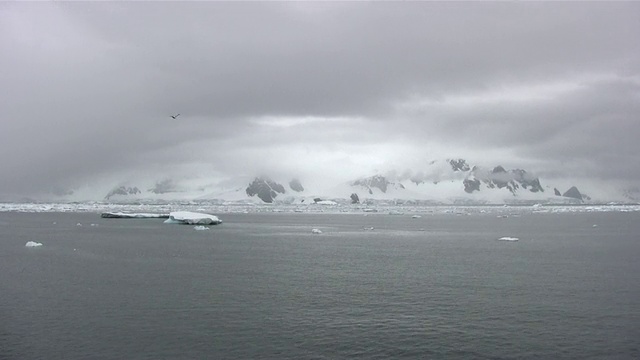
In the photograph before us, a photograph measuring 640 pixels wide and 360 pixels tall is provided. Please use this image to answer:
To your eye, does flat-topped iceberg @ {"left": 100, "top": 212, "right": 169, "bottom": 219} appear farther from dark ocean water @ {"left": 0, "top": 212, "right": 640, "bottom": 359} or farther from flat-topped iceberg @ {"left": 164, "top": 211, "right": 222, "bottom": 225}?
dark ocean water @ {"left": 0, "top": 212, "right": 640, "bottom": 359}

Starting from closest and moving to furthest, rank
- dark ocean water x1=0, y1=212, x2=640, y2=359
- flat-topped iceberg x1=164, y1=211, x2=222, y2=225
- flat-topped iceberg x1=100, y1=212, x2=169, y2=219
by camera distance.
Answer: dark ocean water x1=0, y1=212, x2=640, y2=359, flat-topped iceberg x1=164, y1=211, x2=222, y2=225, flat-topped iceberg x1=100, y1=212, x2=169, y2=219

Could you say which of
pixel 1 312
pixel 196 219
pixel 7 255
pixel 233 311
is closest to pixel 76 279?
→ pixel 1 312

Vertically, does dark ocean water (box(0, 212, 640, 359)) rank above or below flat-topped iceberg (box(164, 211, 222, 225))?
below

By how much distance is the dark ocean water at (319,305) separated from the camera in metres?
23.4

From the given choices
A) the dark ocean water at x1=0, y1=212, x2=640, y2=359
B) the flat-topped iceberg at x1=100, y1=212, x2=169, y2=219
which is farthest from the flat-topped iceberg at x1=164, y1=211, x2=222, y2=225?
the dark ocean water at x1=0, y1=212, x2=640, y2=359

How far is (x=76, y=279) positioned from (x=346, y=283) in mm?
21094

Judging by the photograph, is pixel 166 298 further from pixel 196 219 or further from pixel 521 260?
pixel 196 219

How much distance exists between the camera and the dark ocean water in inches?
920

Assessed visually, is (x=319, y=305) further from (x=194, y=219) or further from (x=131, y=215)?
(x=131, y=215)

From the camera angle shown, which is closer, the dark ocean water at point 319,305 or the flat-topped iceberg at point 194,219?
the dark ocean water at point 319,305

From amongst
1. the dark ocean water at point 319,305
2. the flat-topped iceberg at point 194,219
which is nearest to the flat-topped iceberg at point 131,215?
the flat-topped iceberg at point 194,219

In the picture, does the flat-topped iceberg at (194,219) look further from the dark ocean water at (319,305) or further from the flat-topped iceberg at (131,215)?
the dark ocean water at (319,305)

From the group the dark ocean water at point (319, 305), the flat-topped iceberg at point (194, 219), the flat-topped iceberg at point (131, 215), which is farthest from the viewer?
the flat-topped iceberg at point (131, 215)

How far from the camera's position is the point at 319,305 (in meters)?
31.2
